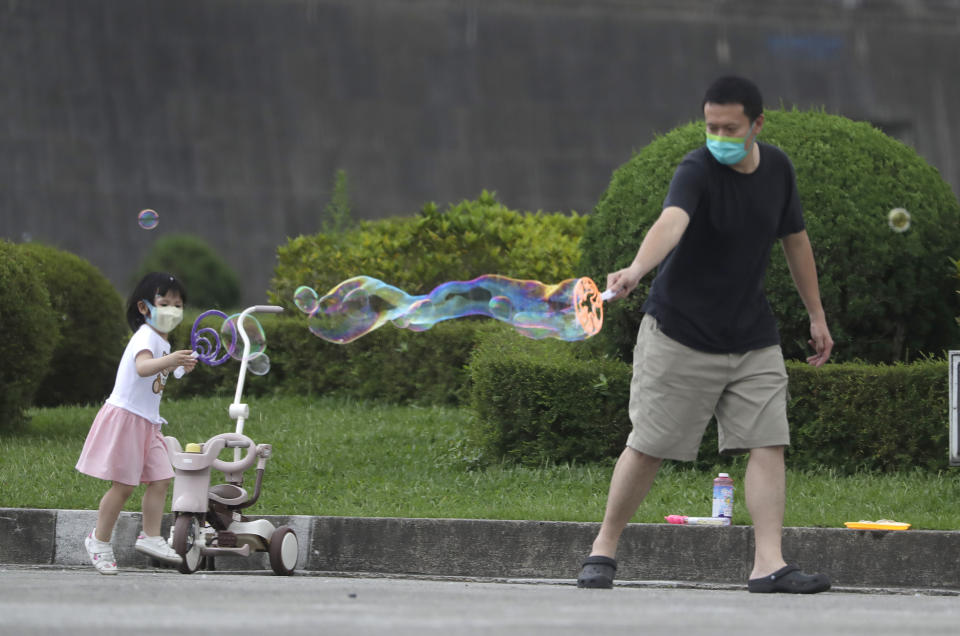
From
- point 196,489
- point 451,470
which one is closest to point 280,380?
point 451,470

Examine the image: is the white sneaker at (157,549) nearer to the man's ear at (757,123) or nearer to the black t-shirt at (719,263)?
the black t-shirt at (719,263)

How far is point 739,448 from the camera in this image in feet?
17.7

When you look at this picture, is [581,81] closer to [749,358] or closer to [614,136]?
[614,136]

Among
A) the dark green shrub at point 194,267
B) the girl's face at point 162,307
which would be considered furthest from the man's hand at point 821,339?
the dark green shrub at point 194,267

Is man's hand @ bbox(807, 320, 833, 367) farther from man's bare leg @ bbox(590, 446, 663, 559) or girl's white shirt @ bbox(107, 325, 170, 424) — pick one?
girl's white shirt @ bbox(107, 325, 170, 424)

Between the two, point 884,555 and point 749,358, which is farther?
point 884,555

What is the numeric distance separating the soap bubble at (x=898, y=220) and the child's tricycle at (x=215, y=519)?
12.4ft

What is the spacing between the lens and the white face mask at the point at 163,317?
659 centimetres

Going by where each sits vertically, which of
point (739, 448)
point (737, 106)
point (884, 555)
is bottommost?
point (884, 555)

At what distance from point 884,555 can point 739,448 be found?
1.21 metres

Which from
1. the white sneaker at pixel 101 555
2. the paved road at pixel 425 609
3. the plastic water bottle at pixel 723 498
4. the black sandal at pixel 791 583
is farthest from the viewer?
the plastic water bottle at pixel 723 498

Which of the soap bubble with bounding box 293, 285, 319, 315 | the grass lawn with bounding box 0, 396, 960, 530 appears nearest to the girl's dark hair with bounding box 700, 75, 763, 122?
the grass lawn with bounding box 0, 396, 960, 530

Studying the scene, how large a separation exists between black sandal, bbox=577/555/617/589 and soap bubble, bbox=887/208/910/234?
361 centimetres

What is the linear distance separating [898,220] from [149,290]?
4102mm
